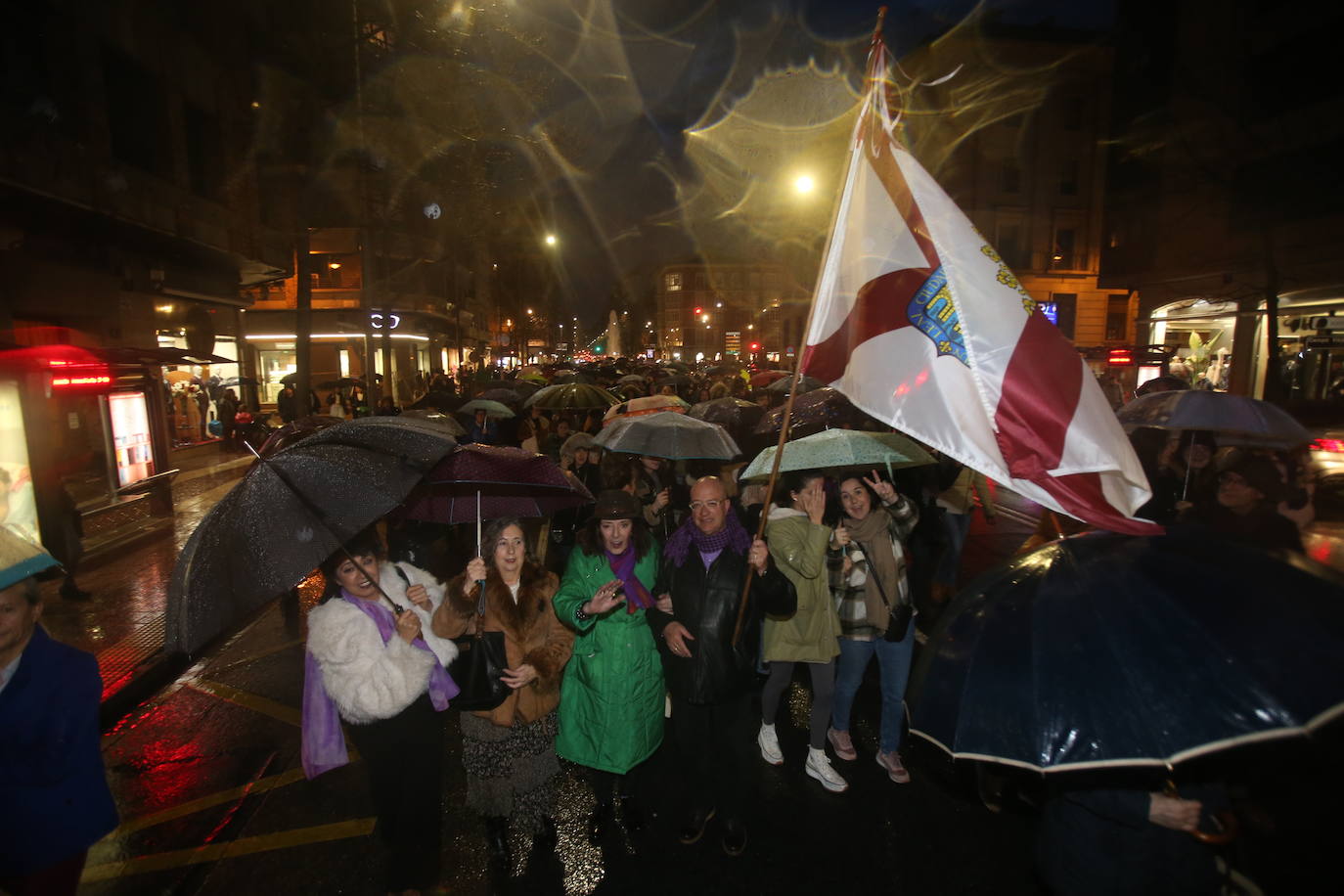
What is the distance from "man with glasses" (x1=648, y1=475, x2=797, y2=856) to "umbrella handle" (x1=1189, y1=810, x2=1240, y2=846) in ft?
5.86

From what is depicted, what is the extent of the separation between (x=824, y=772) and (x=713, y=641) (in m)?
1.55

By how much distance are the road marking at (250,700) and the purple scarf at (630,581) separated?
355 cm

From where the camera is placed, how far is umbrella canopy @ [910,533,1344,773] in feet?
4.88

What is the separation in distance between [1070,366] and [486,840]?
403 centimetres

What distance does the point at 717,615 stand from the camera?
3.47 metres

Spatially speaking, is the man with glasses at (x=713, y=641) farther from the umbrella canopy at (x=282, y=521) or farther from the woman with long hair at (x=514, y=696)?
the umbrella canopy at (x=282, y=521)

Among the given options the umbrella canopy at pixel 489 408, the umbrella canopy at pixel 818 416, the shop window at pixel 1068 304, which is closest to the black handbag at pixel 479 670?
the umbrella canopy at pixel 818 416

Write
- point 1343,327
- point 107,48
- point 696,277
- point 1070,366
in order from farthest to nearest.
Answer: point 696,277, point 1343,327, point 107,48, point 1070,366

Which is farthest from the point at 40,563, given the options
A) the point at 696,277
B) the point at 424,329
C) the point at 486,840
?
the point at 696,277

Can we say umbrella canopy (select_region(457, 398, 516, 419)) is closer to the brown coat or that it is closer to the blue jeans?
the brown coat

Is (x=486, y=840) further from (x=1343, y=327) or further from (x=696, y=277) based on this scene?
(x=696, y=277)

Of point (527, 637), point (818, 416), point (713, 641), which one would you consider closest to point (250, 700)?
point (527, 637)

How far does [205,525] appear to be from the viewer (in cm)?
265

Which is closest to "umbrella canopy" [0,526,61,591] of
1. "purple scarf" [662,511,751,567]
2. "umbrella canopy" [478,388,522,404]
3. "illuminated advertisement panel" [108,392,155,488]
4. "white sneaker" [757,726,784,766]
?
"purple scarf" [662,511,751,567]
